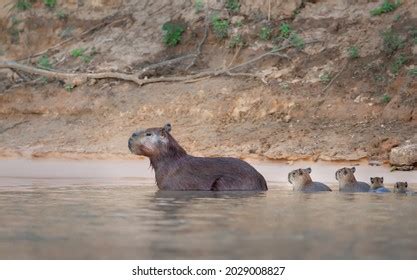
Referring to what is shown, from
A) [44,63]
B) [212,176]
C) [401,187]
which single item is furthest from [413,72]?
[44,63]

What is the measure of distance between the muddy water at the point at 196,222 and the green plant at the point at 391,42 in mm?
3373

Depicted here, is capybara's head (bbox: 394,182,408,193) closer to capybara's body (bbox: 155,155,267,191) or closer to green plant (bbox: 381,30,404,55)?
capybara's body (bbox: 155,155,267,191)

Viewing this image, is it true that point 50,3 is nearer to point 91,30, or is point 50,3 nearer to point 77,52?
point 91,30

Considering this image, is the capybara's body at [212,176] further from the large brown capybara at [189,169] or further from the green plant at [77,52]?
the green plant at [77,52]

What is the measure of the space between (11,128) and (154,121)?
106 inches

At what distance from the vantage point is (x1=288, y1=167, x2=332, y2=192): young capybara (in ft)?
39.9

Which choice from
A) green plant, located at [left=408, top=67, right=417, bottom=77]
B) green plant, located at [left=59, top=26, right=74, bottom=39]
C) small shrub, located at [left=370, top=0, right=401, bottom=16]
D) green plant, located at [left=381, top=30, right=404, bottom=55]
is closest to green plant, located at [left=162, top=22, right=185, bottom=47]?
green plant, located at [left=59, top=26, right=74, bottom=39]

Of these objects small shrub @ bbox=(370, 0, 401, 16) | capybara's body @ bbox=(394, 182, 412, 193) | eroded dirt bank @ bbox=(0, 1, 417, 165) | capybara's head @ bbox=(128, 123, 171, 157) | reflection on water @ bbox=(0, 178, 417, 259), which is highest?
small shrub @ bbox=(370, 0, 401, 16)

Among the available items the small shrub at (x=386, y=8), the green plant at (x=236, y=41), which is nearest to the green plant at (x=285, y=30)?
the green plant at (x=236, y=41)

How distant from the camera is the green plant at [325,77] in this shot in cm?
1628

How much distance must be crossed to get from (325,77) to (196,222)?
819 centimetres

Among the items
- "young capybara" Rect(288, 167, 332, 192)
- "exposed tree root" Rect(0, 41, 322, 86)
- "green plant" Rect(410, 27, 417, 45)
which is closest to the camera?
"young capybara" Rect(288, 167, 332, 192)

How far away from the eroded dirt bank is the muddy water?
1.57 m
